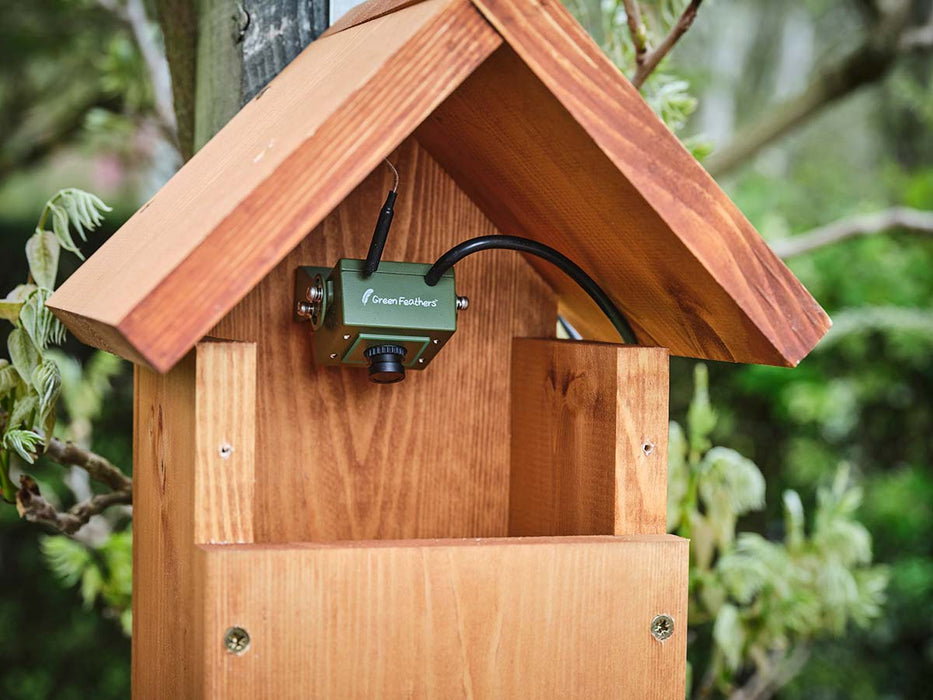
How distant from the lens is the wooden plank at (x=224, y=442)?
96cm

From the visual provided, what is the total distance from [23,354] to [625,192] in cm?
69

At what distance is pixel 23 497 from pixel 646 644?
741 millimetres

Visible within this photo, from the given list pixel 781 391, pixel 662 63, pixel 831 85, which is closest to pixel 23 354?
pixel 662 63

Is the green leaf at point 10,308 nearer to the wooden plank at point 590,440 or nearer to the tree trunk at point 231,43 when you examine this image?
the tree trunk at point 231,43

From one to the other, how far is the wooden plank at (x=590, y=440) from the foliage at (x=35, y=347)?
54 cm

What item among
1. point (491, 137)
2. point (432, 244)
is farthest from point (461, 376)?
point (491, 137)

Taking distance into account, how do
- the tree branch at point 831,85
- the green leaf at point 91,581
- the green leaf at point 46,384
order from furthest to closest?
1. the tree branch at point 831,85
2. the green leaf at point 91,581
3. the green leaf at point 46,384

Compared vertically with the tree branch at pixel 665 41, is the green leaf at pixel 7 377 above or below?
below

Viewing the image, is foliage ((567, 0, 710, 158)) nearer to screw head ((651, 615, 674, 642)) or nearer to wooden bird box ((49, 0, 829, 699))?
wooden bird box ((49, 0, 829, 699))

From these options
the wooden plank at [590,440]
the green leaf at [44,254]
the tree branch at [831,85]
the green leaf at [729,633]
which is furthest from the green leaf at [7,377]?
the tree branch at [831,85]

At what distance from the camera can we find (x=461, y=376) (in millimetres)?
1312

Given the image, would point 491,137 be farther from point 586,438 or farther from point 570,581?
point 570,581

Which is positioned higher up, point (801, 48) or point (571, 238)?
point (801, 48)

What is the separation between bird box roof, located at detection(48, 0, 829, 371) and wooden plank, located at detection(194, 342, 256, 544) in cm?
8
